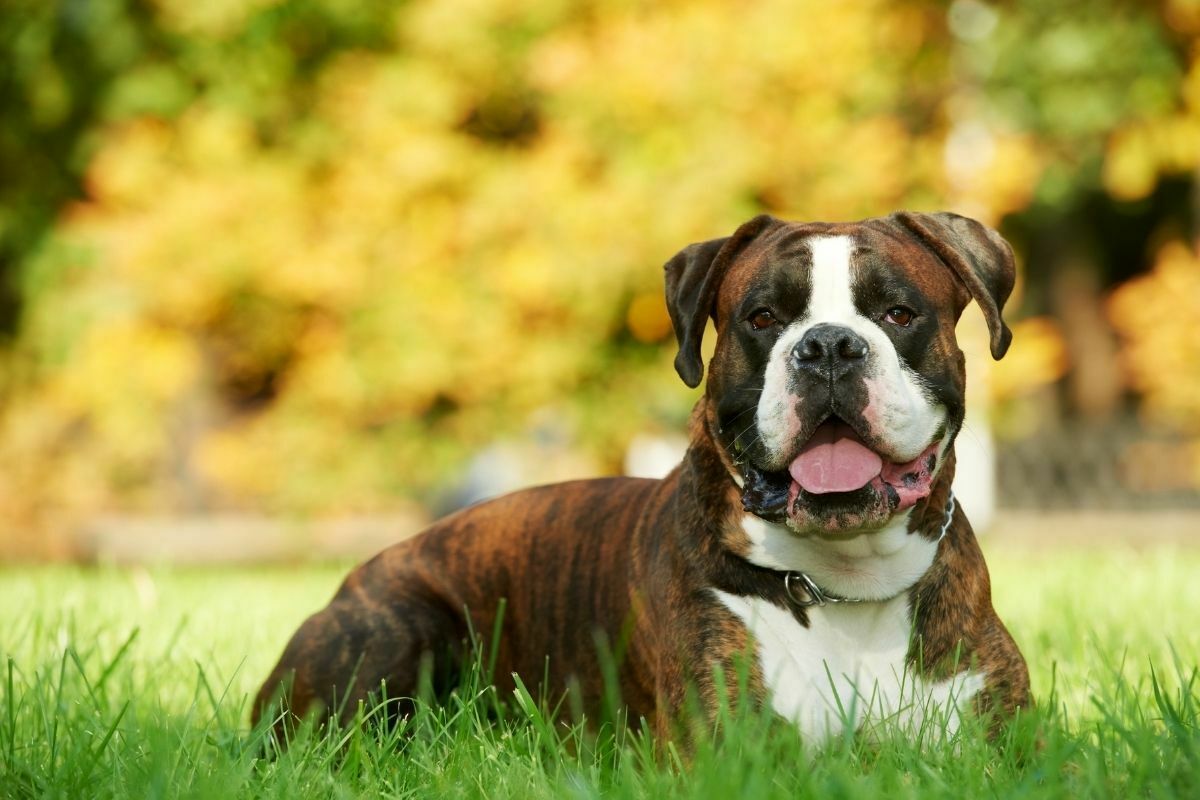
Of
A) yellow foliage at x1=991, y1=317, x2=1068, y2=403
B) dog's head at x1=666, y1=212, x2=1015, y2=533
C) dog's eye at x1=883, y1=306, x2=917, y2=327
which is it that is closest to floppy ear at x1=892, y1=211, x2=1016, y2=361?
dog's head at x1=666, y1=212, x2=1015, y2=533

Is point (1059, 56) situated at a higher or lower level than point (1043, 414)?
higher

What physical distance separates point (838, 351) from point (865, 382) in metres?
0.09

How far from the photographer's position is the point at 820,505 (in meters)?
3.23

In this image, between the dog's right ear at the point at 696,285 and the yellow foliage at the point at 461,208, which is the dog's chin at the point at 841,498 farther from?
the yellow foliage at the point at 461,208

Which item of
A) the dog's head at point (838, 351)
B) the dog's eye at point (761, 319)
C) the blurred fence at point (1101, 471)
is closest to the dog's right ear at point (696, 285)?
the dog's head at point (838, 351)

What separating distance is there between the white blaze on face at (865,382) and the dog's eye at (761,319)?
0.06m

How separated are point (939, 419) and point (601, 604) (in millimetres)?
1060

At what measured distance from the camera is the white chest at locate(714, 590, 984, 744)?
3223 millimetres

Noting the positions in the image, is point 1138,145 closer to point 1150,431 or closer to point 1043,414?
point 1150,431

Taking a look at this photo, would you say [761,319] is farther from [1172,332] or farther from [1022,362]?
[1172,332]

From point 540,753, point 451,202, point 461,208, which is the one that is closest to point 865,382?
point 540,753

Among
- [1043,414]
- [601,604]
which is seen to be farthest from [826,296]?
[1043,414]

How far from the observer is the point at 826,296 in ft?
11.2

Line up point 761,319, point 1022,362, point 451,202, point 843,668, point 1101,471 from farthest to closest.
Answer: point 1101,471 → point 451,202 → point 1022,362 → point 761,319 → point 843,668
